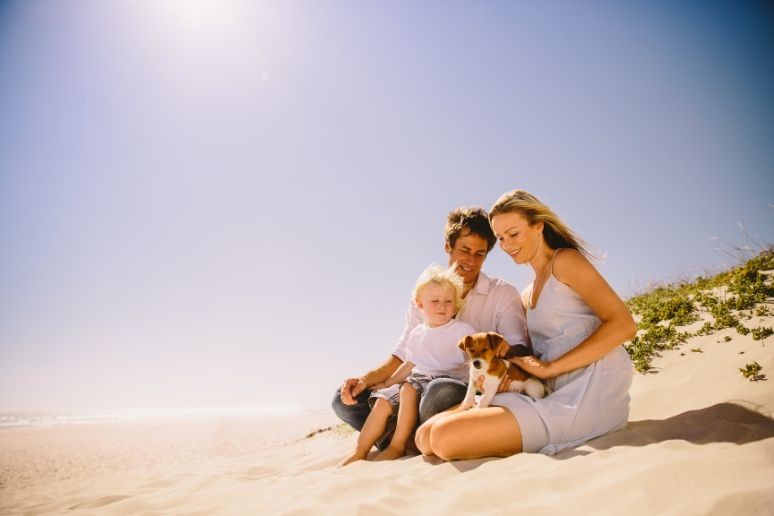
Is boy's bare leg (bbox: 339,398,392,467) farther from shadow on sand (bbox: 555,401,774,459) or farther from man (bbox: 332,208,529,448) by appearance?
shadow on sand (bbox: 555,401,774,459)

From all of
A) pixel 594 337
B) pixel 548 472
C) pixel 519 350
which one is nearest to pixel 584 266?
pixel 594 337

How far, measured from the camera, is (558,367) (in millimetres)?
3230

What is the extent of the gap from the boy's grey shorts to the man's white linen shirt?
1.95ft

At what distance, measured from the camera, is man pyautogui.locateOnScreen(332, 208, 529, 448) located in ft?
14.1

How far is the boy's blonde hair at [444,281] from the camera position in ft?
14.4

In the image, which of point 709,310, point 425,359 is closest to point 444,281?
point 425,359

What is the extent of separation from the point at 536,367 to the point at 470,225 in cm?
186

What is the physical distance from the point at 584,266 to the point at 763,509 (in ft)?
7.13

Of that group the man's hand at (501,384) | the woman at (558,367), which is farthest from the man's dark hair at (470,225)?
the man's hand at (501,384)

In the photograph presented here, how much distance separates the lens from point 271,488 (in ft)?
11.0

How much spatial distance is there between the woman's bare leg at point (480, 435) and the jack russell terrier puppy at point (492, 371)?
257 millimetres

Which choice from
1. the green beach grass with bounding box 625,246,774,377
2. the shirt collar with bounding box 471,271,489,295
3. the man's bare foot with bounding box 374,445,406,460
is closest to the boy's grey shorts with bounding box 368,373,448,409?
the man's bare foot with bounding box 374,445,406,460

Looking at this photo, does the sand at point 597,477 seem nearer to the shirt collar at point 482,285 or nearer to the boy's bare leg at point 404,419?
the boy's bare leg at point 404,419

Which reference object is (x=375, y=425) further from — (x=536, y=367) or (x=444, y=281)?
(x=536, y=367)
